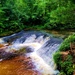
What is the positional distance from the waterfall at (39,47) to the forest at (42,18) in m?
1.52

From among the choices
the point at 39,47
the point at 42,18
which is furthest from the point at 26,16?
the point at 39,47

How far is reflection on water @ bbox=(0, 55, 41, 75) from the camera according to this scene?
11.0 m

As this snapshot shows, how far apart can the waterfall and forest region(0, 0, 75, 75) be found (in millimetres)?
1521

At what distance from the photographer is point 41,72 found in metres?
10.8

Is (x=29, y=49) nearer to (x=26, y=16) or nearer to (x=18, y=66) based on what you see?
(x=18, y=66)

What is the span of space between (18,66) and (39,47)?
4.43m

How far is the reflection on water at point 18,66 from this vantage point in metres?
11.0

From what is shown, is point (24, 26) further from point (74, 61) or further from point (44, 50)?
point (74, 61)

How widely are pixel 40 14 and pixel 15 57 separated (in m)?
13.3

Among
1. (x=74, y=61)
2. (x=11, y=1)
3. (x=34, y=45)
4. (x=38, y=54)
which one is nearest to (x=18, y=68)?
(x=38, y=54)

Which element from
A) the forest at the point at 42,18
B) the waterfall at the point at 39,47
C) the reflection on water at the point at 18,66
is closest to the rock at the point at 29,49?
the waterfall at the point at 39,47

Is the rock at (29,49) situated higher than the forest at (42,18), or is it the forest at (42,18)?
the forest at (42,18)

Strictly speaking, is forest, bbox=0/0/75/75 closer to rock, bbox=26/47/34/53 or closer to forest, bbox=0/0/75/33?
forest, bbox=0/0/75/33

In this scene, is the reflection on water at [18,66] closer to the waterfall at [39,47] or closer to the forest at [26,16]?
the waterfall at [39,47]
